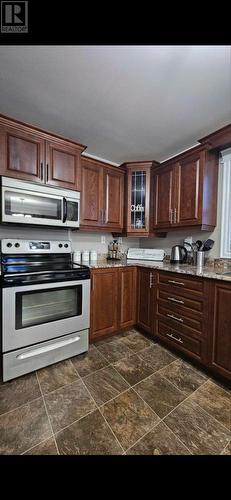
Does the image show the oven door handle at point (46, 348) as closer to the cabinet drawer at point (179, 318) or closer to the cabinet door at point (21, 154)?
the cabinet drawer at point (179, 318)

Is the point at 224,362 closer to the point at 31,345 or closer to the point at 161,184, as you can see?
the point at 31,345

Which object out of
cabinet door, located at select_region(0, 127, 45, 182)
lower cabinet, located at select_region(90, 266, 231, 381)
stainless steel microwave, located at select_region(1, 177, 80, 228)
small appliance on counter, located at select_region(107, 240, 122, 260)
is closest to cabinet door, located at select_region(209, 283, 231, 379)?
lower cabinet, located at select_region(90, 266, 231, 381)

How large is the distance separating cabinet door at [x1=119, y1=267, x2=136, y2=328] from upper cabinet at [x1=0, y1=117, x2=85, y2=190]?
1.11 m

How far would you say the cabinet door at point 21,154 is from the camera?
1.61m

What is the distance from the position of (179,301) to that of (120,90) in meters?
1.79

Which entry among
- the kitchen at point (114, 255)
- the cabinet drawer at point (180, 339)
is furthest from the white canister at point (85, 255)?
the cabinet drawer at point (180, 339)

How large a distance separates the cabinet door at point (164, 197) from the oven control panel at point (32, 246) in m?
1.19

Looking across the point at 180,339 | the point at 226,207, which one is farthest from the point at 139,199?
the point at 180,339

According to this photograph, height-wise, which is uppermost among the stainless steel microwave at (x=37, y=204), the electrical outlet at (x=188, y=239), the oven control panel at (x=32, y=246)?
the stainless steel microwave at (x=37, y=204)

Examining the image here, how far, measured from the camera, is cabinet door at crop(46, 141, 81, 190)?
71.9 inches

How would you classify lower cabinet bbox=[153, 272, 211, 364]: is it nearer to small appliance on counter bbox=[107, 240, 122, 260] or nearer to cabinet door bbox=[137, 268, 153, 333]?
cabinet door bbox=[137, 268, 153, 333]

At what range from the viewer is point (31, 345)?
5.03ft
